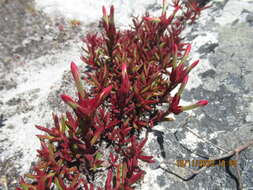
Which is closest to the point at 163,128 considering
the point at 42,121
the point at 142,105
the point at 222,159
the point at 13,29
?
the point at 142,105

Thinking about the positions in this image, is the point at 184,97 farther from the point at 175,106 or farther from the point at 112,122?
the point at 112,122

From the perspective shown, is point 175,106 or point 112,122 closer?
point 175,106
